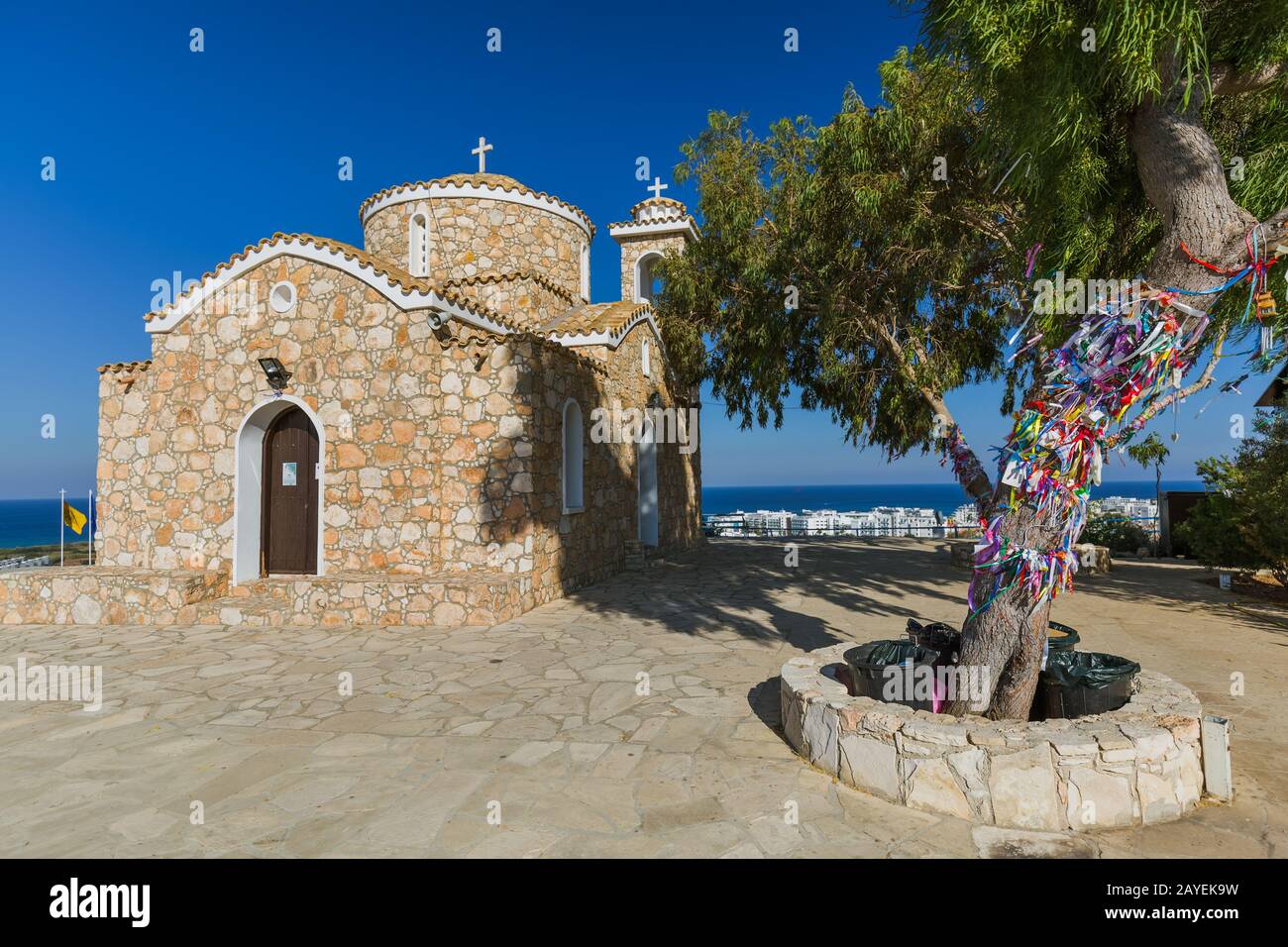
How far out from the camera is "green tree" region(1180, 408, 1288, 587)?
372 inches

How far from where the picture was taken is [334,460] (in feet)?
31.7

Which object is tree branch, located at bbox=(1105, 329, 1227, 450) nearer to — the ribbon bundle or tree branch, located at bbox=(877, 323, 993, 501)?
the ribbon bundle

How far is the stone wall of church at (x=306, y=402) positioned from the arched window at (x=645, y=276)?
8373 millimetres

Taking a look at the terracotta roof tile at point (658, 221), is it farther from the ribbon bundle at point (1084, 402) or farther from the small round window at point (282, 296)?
the ribbon bundle at point (1084, 402)

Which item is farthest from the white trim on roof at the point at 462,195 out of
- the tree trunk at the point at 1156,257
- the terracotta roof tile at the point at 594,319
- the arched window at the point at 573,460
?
the tree trunk at the point at 1156,257

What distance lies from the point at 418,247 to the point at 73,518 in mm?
9234

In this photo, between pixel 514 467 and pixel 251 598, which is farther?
pixel 514 467

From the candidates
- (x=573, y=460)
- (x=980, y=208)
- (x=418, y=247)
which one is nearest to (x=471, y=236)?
(x=418, y=247)

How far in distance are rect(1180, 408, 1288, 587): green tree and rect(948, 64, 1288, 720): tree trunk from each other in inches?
311

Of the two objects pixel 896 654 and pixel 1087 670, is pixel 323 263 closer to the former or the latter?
pixel 896 654

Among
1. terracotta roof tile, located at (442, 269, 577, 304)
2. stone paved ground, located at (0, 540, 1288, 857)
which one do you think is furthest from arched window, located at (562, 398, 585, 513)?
terracotta roof tile, located at (442, 269, 577, 304)
